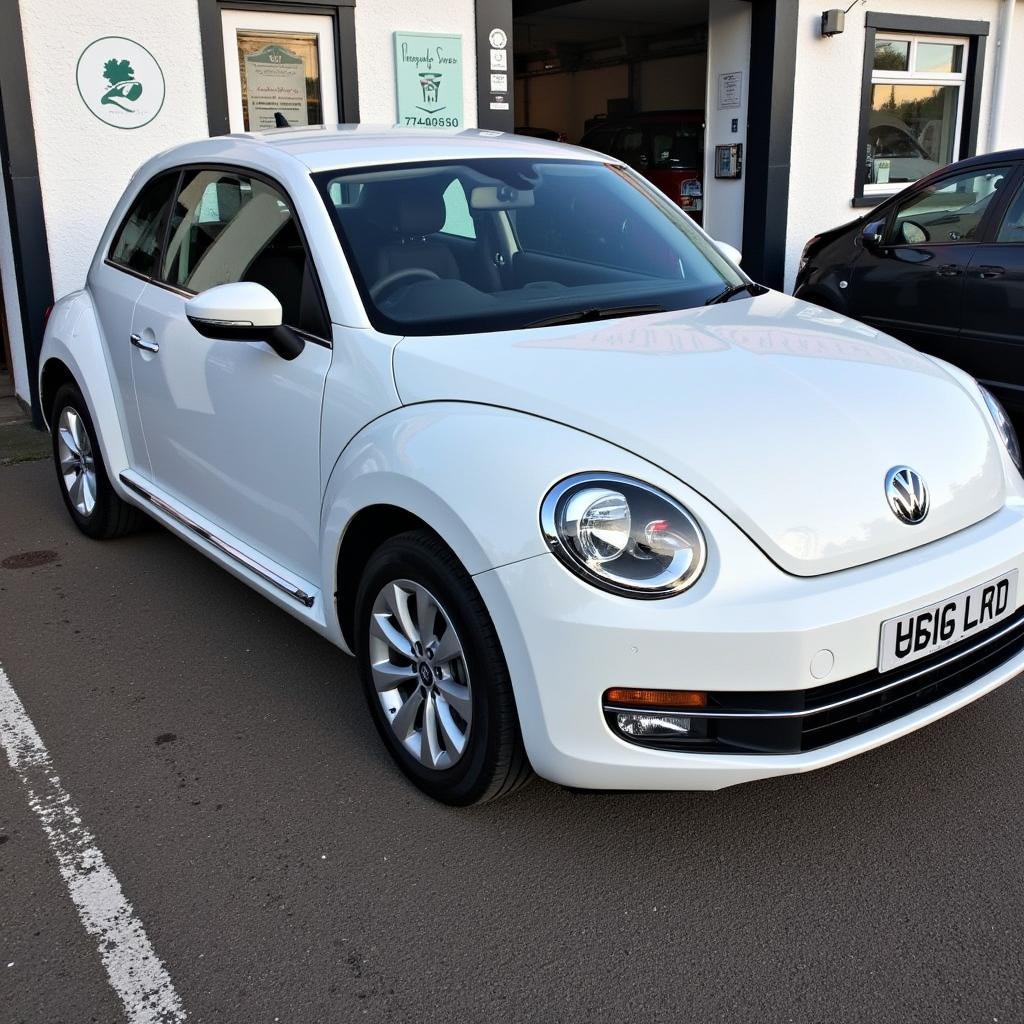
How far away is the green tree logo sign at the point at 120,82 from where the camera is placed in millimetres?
6895

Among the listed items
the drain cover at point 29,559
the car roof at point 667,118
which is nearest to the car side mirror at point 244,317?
the drain cover at point 29,559

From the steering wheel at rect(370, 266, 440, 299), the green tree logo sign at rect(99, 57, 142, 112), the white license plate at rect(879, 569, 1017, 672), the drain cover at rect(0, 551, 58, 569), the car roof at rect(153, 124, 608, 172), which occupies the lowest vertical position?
the drain cover at rect(0, 551, 58, 569)

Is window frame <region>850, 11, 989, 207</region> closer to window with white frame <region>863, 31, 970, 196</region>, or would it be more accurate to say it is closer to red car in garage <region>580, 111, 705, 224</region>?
window with white frame <region>863, 31, 970, 196</region>

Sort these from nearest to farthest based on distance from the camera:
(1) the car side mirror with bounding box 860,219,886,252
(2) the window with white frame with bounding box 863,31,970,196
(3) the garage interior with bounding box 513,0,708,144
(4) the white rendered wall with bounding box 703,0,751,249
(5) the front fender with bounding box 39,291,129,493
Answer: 1. (5) the front fender with bounding box 39,291,129,493
2. (1) the car side mirror with bounding box 860,219,886,252
3. (4) the white rendered wall with bounding box 703,0,751,249
4. (2) the window with white frame with bounding box 863,31,970,196
5. (3) the garage interior with bounding box 513,0,708,144

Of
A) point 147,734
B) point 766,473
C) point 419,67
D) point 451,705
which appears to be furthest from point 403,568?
point 419,67

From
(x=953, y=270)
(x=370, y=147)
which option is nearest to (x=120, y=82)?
(x=370, y=147)

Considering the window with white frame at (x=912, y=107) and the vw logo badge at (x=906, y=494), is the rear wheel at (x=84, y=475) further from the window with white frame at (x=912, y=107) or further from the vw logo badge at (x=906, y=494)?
the window with white frame at (x=912, y=107)

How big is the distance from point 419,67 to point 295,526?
562 cm

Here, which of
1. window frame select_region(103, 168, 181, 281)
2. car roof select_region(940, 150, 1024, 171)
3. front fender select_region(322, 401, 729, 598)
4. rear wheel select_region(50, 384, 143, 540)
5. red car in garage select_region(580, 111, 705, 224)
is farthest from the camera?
red car in garage select_region(580, 111, 705, 224)

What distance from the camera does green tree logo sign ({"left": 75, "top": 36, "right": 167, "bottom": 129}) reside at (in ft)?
22.6

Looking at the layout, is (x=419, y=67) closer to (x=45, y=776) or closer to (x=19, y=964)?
(x=45, y=776)

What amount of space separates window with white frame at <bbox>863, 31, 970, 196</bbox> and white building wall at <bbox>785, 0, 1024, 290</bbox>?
263 millimetres

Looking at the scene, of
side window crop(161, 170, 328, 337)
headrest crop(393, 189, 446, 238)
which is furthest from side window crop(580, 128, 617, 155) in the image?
headrest crop(393, 189, 446, 238)

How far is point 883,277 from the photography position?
6.56 m
